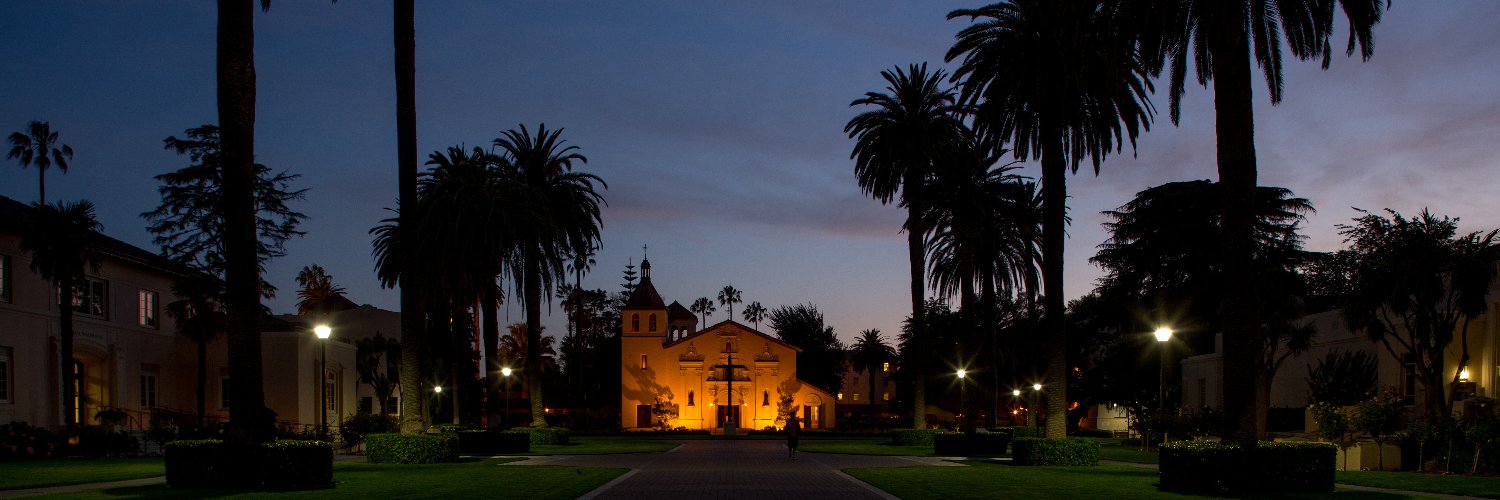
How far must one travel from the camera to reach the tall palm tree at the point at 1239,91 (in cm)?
2027

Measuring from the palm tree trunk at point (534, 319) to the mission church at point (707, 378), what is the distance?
49997mm

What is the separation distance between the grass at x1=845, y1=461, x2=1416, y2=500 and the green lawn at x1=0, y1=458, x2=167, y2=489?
50.6 ft

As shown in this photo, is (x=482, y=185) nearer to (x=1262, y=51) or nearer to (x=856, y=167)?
(x=856, y=167)

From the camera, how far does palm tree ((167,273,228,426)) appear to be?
1764 inches

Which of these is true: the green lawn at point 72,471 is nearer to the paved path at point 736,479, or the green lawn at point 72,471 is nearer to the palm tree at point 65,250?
the palm tree at point 65,250

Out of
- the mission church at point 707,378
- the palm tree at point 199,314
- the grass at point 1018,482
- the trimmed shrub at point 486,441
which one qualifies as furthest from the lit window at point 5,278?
the mission church at point 707,378

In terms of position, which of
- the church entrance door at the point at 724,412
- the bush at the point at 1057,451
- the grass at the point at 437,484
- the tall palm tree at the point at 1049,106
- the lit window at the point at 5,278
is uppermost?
the tall palm tree at the point at 1049,106

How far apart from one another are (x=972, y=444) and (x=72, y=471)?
85.7 ft

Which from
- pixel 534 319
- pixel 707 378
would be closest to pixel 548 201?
pixel 534 319

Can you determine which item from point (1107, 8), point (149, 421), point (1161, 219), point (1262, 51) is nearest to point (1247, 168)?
point (1262, 51)

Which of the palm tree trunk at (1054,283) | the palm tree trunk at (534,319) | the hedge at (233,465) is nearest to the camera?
the hedge at (233,465)

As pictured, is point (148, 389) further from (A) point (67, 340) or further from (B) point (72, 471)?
(B) point (72, 471)

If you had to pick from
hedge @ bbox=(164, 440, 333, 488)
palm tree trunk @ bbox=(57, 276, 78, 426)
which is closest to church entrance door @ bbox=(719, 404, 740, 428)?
palm tree trunk @ bbox=(57, 276, 78, 426)

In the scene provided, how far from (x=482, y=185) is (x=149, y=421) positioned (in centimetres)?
1799
